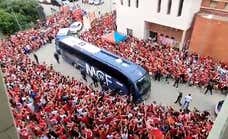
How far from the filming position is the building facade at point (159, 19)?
1917cm

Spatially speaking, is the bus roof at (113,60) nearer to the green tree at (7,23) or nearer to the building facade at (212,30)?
the building facade at (212,30)

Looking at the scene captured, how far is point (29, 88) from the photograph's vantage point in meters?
14.8

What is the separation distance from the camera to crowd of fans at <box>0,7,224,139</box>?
11.4 metres

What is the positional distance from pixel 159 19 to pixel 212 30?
13.1 feet

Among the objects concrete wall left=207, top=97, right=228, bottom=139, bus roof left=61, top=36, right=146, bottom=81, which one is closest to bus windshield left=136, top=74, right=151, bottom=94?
bus roof left=61, top=36, right=146, bottom=81

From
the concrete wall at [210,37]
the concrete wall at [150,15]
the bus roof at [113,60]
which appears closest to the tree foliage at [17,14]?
the bus roof at [113,60]

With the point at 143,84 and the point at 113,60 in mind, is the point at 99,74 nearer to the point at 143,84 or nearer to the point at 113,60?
the point at 113,60

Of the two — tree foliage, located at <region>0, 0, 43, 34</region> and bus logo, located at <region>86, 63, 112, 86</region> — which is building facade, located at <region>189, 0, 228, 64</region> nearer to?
bus logo, located at <region>86, 63, 112, 86</region>

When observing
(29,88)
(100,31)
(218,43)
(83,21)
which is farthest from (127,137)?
(83,21)

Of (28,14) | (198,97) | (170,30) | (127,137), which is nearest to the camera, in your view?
(127,137)

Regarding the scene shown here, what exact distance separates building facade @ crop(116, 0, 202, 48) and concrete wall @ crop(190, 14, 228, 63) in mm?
808

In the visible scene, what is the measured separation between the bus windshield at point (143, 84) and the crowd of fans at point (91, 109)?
0.94 meters

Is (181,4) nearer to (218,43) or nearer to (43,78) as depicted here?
(218,43)

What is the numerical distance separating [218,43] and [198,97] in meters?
4.67
